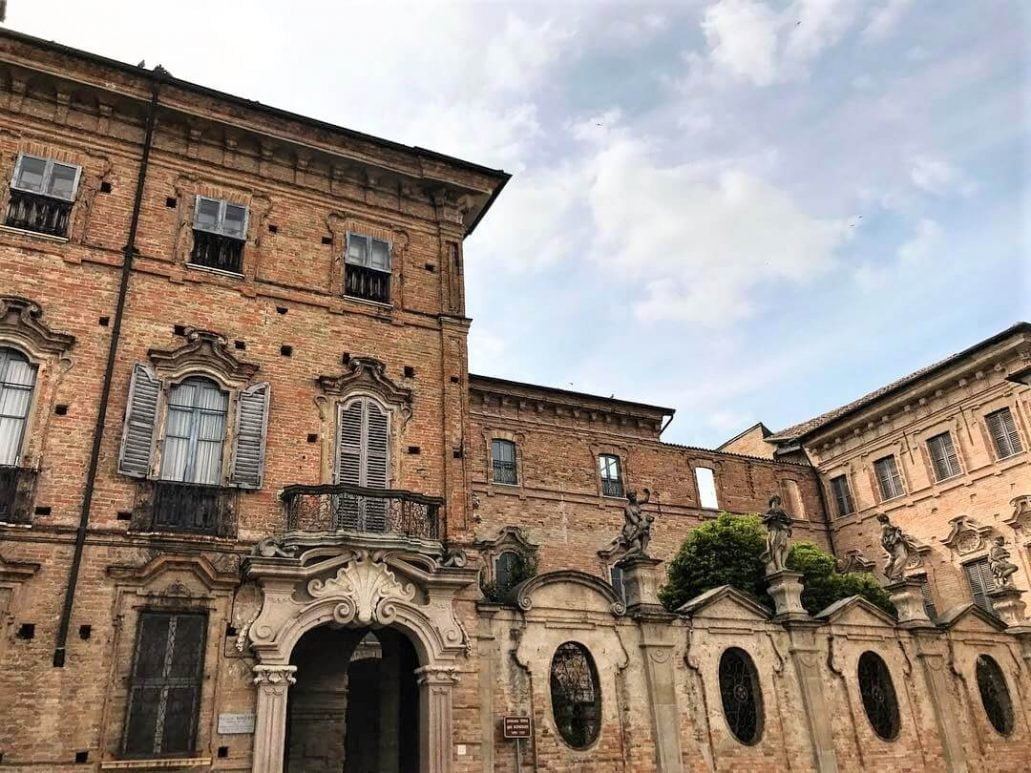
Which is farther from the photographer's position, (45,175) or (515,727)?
(45,175)

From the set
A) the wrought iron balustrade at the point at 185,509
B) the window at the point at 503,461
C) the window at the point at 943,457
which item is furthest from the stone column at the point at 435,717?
the window at the point at 943,457

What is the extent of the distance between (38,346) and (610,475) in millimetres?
19253

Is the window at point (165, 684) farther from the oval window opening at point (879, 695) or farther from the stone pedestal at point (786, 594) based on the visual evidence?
the oval window opening at point (879, 695)

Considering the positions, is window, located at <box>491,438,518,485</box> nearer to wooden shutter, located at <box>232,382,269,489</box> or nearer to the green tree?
the green tree

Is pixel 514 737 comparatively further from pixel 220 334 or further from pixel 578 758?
pixel 220 334

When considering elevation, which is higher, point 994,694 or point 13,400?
point 13,400

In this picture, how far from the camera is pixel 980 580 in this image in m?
25.3

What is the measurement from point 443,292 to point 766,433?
2463 cm

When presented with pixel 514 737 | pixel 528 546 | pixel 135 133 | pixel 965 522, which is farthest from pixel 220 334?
pixel 965 522

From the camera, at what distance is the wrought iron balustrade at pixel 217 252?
13.9 meters

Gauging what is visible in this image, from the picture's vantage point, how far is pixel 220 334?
1335cm

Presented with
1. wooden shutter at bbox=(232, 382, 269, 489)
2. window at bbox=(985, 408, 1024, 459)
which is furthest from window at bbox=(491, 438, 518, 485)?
window at bbox=(985, 408, 1024, 459)

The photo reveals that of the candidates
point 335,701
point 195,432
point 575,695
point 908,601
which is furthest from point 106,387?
point 908,601

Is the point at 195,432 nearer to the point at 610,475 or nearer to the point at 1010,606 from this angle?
the point at 610,475
